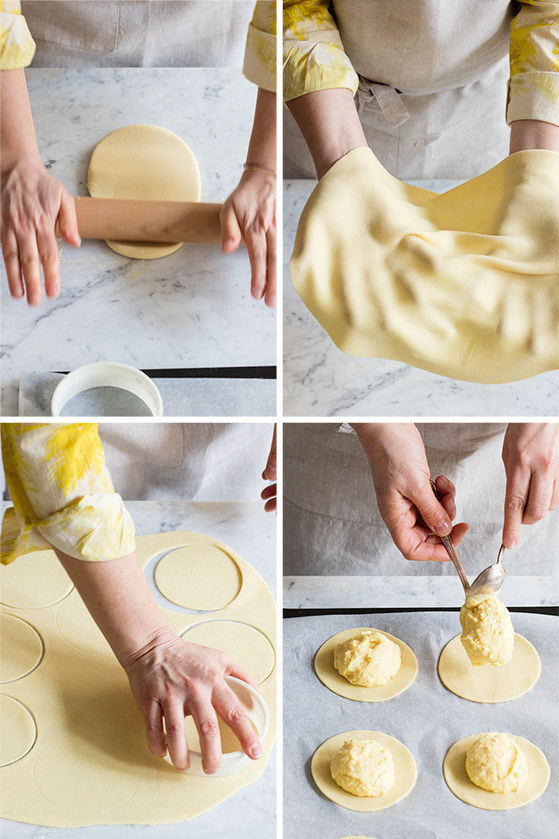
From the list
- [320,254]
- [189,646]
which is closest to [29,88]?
[320,254]

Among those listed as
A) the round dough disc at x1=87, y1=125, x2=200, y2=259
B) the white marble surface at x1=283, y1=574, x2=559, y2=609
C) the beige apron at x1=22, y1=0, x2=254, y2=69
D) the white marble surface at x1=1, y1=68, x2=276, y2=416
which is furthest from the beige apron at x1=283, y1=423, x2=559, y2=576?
the beige apron at x1=22, y1=0, x2=254, y2=69

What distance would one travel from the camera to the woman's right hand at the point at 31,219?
47 centimetres

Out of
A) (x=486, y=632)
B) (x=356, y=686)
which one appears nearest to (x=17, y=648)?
(x=356, y=686)

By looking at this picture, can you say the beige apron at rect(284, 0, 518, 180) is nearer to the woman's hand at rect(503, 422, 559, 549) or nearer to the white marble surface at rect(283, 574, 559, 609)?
the woman's hand at rect(503, 422, 559, 549)

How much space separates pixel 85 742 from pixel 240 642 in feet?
0.50

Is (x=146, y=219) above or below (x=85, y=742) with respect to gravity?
above

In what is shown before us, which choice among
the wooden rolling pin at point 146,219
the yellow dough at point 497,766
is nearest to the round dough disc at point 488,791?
the yellow dough at point 497,766

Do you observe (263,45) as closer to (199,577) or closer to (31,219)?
(31,219)

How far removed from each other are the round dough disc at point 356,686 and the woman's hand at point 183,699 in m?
0.11

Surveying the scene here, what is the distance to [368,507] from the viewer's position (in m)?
0.65

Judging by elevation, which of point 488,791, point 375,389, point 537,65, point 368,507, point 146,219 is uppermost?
point 537,65

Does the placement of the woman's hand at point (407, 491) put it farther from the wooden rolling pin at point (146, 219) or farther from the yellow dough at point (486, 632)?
Result: the wooden rolling pin at point (146, 219)

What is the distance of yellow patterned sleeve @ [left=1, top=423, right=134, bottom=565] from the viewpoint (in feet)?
1.39

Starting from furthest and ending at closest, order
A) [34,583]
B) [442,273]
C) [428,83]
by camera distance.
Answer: [34,583] < [428,83] < [442,273]
